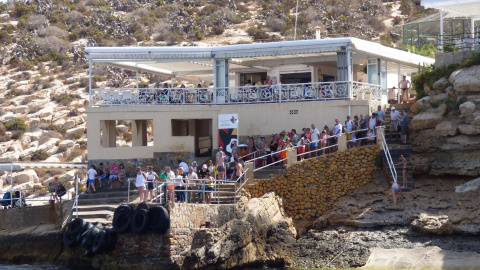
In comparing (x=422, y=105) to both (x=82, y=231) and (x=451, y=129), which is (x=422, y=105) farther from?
(x=82, y=231)

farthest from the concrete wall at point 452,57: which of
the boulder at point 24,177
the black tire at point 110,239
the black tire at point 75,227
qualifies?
the boulder at point 24,177

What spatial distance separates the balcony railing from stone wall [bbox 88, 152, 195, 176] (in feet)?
7.27

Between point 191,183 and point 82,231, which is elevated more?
point 191,183

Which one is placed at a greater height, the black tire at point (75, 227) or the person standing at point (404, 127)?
the person standing at point (404, 127)

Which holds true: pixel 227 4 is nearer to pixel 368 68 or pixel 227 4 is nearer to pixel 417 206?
pixel 368 68

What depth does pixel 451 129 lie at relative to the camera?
25.8 metres

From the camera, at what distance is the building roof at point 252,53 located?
1178 inches

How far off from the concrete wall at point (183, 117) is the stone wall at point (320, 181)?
10.1ft

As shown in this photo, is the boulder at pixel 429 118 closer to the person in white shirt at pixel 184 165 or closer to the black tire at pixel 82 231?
the person in white shirt at pixel 184 165

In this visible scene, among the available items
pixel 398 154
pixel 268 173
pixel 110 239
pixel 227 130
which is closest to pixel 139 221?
pixel 110 239

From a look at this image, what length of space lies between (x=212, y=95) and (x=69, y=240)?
966cm

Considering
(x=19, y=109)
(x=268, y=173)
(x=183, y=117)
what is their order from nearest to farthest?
(x=268, y=173)
(x=183, y=117)
(x=19, y=109)

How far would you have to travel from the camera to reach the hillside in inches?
1929

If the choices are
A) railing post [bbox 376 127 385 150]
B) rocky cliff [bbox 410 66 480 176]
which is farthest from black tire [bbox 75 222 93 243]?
rocky cliff [bbox 410 66 480 176]
